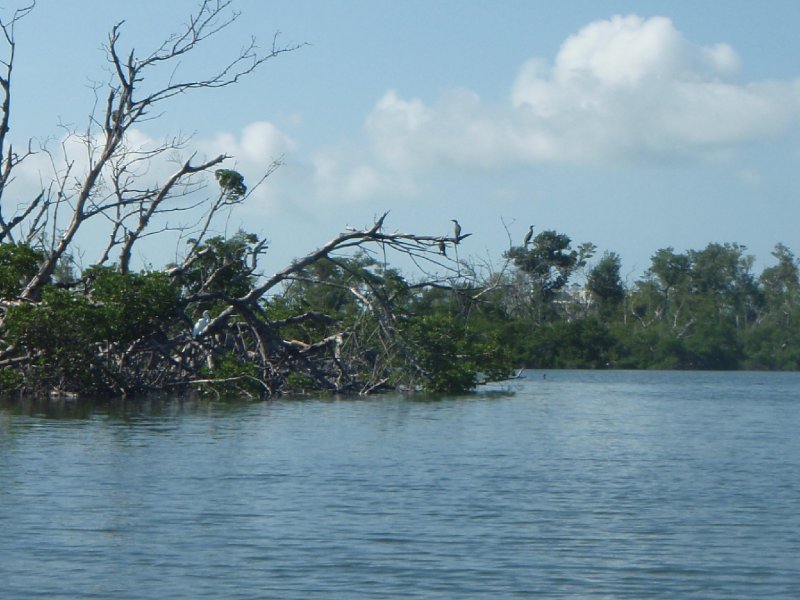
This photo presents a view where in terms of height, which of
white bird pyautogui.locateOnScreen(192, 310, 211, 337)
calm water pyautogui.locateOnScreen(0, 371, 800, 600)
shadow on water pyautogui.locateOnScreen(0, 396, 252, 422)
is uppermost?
white bird pyautogui.locateOnScreen(192, 310, 211, 337)

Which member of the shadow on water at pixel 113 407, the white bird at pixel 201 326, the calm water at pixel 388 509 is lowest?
the calm water at pixel 388 509

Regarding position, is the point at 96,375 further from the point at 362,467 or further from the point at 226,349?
the point at 362,467

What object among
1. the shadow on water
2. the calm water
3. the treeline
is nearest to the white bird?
the shadow on water

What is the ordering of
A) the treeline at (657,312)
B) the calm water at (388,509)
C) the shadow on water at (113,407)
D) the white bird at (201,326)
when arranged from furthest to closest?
the treeline at (657,312)
the white bird at (201,326)
the shadow on water at (113,407)
the calm water at (388,509)

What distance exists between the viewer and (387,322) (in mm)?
27891

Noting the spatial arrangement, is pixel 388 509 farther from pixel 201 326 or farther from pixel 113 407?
pixel 201 326

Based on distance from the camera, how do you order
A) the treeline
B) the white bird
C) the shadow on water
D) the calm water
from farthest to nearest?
the treeline < the white bird < the shadow on water < the calm water

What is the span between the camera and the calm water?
9.30 metres

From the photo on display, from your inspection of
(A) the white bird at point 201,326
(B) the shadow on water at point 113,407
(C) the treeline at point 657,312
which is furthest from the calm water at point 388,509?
(C) the treeline at point 657,312

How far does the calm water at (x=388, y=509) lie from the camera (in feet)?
30.5

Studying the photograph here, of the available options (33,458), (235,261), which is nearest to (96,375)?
(235,261)

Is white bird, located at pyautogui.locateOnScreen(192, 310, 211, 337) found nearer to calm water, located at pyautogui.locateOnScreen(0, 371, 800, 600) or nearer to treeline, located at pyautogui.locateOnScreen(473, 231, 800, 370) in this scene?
calm water, located at pyautogui.locateOnScreen(0, 371, 800, 600)

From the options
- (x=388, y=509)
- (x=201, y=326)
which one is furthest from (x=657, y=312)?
(x=388, y=509)

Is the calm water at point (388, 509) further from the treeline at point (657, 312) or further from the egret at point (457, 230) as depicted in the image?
the treeline at point (657, 312)
